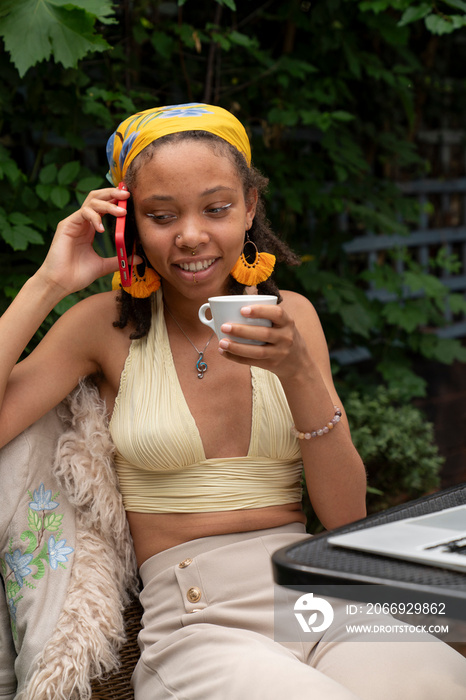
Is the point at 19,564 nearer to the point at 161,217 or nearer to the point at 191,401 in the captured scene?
the point at 191,401

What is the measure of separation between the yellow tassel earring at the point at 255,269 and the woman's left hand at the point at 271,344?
407 mm

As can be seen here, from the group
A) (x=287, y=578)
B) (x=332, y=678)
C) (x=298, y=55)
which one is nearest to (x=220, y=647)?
(x=332, y=678)

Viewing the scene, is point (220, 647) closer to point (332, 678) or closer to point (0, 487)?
point (332, 678)

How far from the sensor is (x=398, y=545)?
1.06 meters

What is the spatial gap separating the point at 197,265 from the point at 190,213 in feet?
0.37

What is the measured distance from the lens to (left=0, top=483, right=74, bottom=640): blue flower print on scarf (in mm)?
1634

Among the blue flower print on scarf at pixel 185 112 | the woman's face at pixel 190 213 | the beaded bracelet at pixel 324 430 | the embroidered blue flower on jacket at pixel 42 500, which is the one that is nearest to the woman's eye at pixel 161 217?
the woman's face at pixel 190 213

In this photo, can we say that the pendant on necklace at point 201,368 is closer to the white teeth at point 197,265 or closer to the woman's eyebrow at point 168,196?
the white teeth at point 197,265

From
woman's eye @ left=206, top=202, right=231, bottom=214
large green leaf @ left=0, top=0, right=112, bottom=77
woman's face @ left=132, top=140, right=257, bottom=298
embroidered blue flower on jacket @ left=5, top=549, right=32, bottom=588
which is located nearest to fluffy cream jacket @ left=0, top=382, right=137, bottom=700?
embroidered blue flower on jacket @ left=5, top=549, right=32, bottom=588

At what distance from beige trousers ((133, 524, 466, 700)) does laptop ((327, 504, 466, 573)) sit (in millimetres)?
335

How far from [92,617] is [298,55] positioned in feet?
9.41

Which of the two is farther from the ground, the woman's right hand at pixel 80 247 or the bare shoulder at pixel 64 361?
the woman's right hand at pixel 80 247

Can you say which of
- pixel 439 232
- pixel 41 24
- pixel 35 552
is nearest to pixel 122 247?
pixel 35 552

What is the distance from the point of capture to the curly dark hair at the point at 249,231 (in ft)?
5.42
